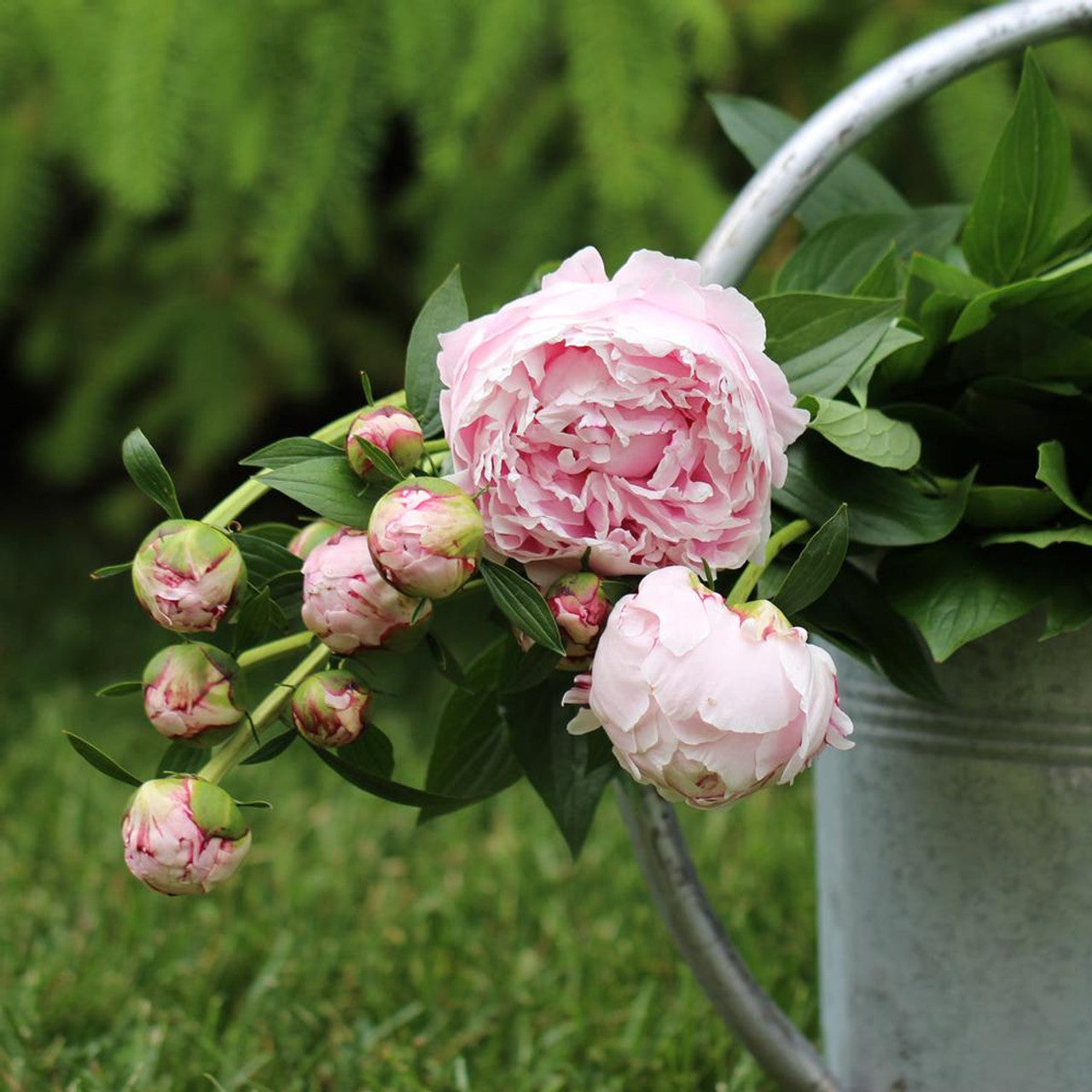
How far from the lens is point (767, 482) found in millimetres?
468

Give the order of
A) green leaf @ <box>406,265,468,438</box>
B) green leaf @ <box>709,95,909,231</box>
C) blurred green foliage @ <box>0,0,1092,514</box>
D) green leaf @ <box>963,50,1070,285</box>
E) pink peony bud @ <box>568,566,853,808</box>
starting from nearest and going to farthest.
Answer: pink peony bud @ <box>568,566,853,808</box> < green leaf @ <box>406,265,468,438</box> < green leaf @ <box>963,50,1070,285</box> < green leaf @ <box>709,95,909,231</box> < blurred green foliage @ <box>0,0,1092,514</box>

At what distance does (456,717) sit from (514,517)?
18 centimetres

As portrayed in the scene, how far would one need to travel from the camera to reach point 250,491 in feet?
1.72

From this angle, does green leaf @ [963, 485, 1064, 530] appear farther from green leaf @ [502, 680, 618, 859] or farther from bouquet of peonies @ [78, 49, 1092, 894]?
green leaf @ [502, 680, 618, 859]

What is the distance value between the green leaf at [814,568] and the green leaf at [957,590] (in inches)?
4.0

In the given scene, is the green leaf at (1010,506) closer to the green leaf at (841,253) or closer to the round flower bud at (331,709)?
the green leaf at (841,253)

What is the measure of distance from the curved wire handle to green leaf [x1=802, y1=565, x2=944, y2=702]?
0.38 feet

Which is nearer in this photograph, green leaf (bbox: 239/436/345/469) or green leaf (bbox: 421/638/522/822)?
green leaf (bbox: 239/436/345/469)

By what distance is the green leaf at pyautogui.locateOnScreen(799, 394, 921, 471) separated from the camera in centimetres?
53

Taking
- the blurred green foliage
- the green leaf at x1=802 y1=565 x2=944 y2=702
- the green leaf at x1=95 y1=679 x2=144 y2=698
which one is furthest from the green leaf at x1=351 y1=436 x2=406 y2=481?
the blurred green foliage

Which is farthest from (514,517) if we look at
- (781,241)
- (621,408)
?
(781,241)

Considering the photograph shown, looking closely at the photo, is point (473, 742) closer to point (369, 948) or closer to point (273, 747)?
point (273, 747)

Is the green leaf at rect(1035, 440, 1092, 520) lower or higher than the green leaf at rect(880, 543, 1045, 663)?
higher

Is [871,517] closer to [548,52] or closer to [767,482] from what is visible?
[767,482]
